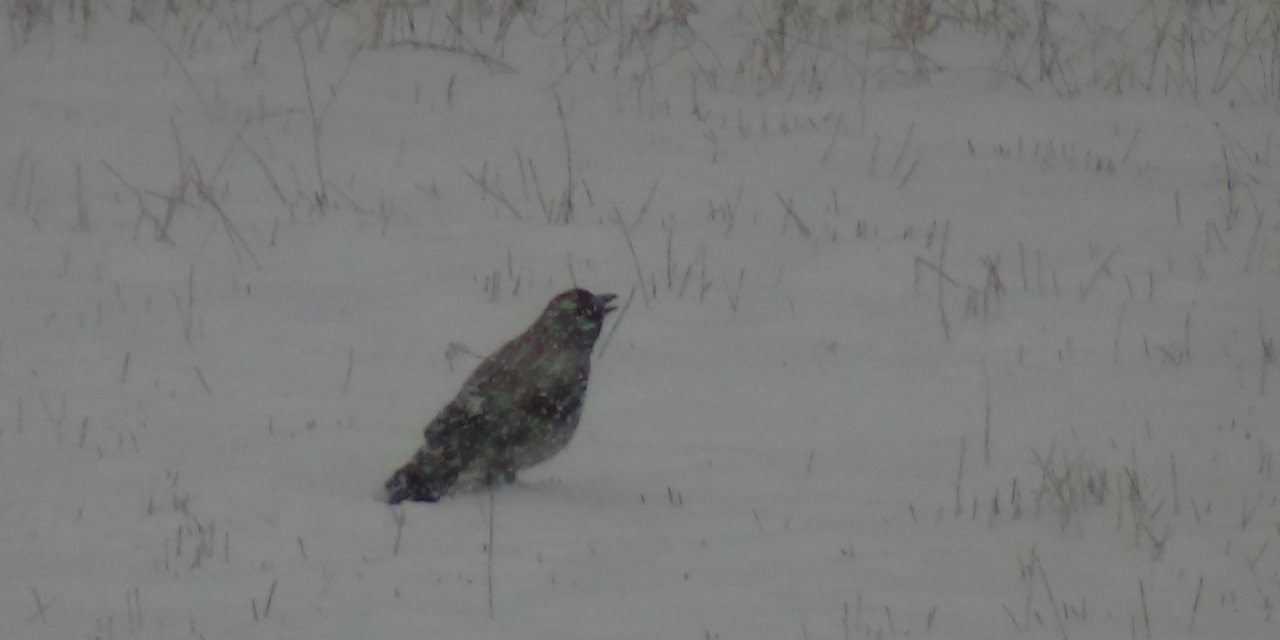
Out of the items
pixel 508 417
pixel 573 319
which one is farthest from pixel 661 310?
pixel 508 417

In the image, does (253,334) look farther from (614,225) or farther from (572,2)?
(572,2)

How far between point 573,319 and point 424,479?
0.65 m

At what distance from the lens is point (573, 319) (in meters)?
5.96

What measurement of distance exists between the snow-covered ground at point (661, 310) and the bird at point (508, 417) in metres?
0.10

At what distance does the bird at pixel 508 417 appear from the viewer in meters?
5.75

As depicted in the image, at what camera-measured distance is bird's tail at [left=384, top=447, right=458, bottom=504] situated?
5758 mm

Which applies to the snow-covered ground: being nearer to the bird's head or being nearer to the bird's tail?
the bird's tail

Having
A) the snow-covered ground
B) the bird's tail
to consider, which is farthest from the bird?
the snow-covered ground

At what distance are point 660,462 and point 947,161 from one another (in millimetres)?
4131

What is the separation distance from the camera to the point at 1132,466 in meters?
6.31

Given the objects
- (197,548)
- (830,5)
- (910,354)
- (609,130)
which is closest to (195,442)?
(197,548)

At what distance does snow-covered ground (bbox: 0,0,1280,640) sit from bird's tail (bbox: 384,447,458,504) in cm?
6

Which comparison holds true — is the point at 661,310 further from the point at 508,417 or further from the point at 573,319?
the point at 508,417

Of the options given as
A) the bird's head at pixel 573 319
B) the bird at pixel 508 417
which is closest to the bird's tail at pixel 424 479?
the bird at pixel 508 417
